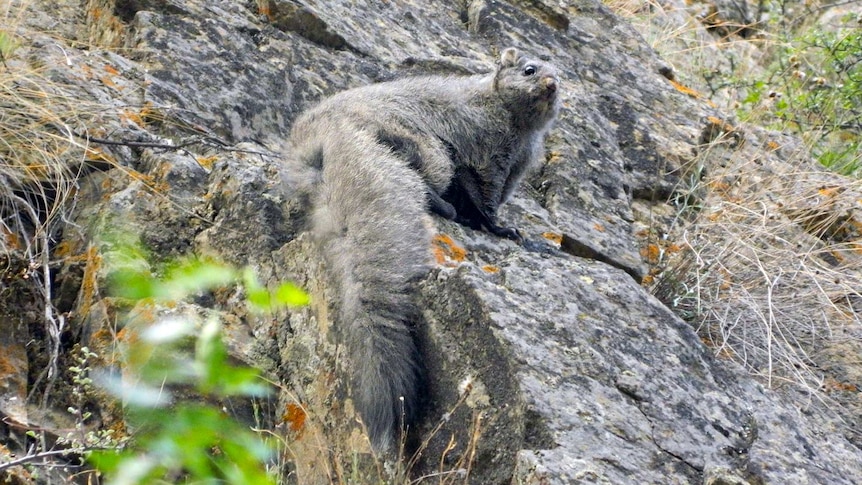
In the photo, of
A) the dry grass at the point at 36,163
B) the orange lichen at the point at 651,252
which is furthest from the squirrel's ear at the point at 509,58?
the dry grass at the point at 36,163

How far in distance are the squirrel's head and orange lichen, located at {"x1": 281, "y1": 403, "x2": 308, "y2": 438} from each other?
269 cm

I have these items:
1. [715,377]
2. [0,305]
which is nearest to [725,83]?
[715,377]

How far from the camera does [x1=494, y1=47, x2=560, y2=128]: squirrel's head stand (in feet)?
19.8

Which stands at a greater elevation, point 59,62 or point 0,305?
point 59,62

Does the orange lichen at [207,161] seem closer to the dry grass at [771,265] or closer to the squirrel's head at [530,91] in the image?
the squirrel's head at [530,91]

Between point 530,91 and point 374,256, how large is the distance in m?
2.28

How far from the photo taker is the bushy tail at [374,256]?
376 cm

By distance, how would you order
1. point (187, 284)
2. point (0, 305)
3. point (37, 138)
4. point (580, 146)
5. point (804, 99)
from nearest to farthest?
point (187, 284) → point (0, 305) → point (37, 138) → point (580, 146) → point (804, 99)

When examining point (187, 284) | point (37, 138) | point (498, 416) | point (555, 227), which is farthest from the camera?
point (555, 227)

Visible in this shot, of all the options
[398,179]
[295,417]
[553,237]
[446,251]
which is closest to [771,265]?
[553,237]

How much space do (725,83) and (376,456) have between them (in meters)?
7.08

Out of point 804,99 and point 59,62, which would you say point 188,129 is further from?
point 804,99

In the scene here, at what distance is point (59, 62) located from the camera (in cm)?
539

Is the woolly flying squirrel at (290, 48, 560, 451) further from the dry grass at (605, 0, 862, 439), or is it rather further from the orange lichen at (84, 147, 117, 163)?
the dry grass at (605, 0, 862, 439)
